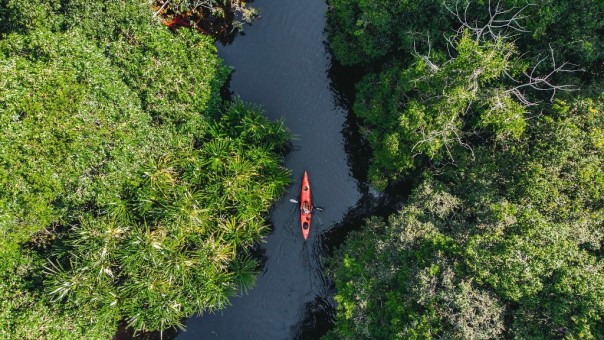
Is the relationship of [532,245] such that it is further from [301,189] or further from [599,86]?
[301,189]

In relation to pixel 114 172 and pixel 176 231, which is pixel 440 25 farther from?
pixel 114 172

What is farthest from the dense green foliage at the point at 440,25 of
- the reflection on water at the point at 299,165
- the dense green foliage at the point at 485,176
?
the reflection on water at the point at 299,165

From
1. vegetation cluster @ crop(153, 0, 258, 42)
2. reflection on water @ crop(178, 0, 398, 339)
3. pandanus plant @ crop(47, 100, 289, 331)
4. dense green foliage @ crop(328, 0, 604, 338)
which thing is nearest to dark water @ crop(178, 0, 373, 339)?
reflection on water @ crop(178, 0, 398, 339)

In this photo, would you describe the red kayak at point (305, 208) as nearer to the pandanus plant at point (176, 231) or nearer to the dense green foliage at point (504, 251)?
the pandanus plant at point (176, 231)

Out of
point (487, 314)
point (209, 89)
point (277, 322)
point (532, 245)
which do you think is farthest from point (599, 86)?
point (277, 322)

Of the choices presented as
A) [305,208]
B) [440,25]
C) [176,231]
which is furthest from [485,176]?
[176,231]

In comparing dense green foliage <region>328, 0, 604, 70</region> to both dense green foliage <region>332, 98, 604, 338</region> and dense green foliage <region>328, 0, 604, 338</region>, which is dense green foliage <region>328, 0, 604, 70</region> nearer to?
dense green foliage <region>328, 0, 604, 338</region>
